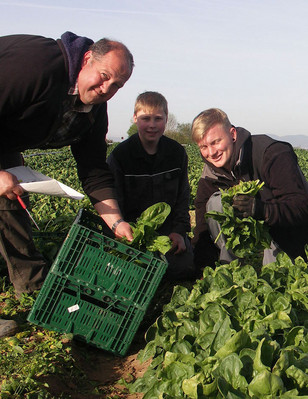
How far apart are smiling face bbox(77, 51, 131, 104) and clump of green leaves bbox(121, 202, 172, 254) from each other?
2.94ft

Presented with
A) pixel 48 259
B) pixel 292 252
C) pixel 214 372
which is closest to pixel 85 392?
pixel 214 372

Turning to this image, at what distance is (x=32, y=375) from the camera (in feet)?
9.32

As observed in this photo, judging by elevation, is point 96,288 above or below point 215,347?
below

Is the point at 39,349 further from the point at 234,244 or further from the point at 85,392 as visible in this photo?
the point at 234,244

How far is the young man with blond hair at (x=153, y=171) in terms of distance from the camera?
183 inches

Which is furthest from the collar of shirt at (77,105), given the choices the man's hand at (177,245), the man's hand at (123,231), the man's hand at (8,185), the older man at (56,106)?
the man's hand at (177,245)

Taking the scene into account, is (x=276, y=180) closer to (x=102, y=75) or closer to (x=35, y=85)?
(x=102, y=75)

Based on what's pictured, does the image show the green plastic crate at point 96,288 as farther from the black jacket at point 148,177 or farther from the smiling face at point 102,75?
the black jacket at point 148,177

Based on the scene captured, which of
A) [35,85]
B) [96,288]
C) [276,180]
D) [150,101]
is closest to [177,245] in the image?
[276,180]

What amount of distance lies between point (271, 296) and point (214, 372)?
823mm

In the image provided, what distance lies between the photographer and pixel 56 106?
3422 mm

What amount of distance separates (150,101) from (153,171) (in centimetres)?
71

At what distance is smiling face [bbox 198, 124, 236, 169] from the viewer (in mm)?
3977

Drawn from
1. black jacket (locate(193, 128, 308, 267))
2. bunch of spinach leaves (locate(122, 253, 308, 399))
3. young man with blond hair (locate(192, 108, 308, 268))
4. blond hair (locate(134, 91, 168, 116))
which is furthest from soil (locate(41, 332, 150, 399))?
blond hair (locate(134, 91, 168, 116))
